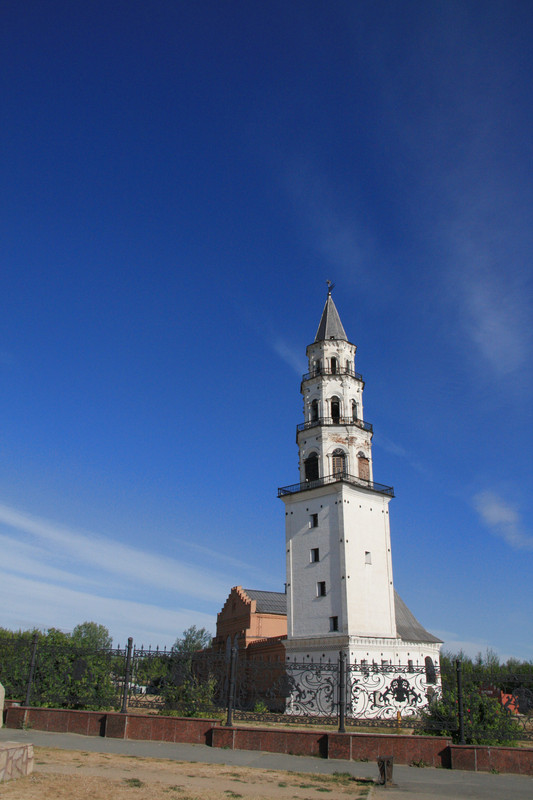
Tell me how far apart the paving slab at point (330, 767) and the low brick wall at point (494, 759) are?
238mm

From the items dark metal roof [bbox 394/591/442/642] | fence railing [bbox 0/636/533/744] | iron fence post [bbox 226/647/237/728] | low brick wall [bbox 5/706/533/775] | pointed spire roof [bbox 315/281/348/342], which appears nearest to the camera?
low brick wall [bbox 5/706/533/775]

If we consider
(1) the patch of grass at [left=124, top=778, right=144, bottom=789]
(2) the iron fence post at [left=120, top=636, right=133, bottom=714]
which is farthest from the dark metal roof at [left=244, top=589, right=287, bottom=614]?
(1) the patch of grass at [left=124, top=778, right=144, bottom=789]

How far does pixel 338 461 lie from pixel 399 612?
37.1 feet

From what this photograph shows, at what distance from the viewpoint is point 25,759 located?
8.79 metres

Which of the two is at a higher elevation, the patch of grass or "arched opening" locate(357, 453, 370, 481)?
"arched opening" locate(357, 453, 370, 481)

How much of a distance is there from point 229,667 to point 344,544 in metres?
20.0

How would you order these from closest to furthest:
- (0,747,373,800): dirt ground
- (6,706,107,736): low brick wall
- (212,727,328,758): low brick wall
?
(0,747,373,800): dirt ground < (212,727,328,758): low brick wall < (6,706,107,736): low brick wall

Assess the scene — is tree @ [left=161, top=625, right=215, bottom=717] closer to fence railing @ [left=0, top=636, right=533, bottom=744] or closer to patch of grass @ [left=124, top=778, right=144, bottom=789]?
fence railing @ [left=0, top=636, right=533, bottom=744]

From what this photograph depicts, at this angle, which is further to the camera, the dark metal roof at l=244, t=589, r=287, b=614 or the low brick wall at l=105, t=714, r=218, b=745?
the dark metal roof at l=244, t=589, r=287, b=614

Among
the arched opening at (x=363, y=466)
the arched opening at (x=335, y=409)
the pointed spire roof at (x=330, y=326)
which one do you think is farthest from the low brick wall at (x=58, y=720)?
the pointed spire roof at (x=330, y=326)

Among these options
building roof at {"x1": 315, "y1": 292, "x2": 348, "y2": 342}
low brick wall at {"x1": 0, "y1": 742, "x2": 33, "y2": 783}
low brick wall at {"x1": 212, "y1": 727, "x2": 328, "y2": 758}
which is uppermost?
building roof at {"x1": 315, "y1": 292, "x2": 348, "y2": 342}

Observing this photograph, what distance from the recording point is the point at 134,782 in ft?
30.0

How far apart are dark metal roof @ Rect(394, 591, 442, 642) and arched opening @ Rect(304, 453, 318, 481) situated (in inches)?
413

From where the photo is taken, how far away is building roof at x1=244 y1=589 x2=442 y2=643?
3778 cm
